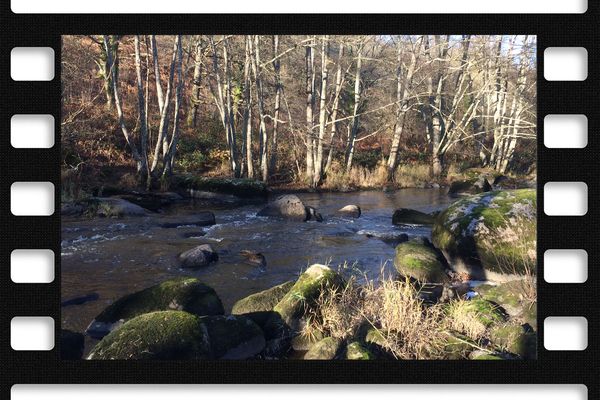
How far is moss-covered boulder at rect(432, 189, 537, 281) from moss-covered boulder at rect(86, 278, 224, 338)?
437cm

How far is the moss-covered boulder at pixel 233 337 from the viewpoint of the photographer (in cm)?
512

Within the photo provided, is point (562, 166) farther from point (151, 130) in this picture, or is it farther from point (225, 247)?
point (151, 130)

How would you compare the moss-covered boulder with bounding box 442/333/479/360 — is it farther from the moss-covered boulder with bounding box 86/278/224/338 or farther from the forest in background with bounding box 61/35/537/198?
the forest in background with bounding box 61/35/537/198

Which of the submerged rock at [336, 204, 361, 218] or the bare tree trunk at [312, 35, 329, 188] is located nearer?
the submerged rock at [336, 204, 361, 218]

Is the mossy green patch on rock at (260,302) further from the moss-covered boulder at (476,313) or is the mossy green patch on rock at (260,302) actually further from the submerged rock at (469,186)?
the submerged rock at (469,186)

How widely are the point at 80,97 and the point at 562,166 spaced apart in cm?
1460

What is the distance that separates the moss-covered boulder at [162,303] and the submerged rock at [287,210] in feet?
21.1

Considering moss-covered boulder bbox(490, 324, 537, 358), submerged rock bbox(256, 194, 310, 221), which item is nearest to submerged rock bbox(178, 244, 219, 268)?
submerged rock bbox(256, 194, 310, 221)

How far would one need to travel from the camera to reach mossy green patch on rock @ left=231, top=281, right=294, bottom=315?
6383 millimetres

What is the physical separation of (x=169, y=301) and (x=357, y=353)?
8.63 ft

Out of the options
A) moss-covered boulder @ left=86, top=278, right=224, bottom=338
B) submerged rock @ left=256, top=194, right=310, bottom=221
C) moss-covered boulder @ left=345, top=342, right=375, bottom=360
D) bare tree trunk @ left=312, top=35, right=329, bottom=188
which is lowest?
moss-covered boulder @ left=345, top=342, right=375, bottom=360

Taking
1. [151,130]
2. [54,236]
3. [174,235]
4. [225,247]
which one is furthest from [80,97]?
[54,236]

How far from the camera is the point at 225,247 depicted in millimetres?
9750

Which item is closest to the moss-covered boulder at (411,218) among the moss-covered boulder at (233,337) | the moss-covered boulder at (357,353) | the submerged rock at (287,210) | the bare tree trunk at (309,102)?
the submerged rock at (287,210)
